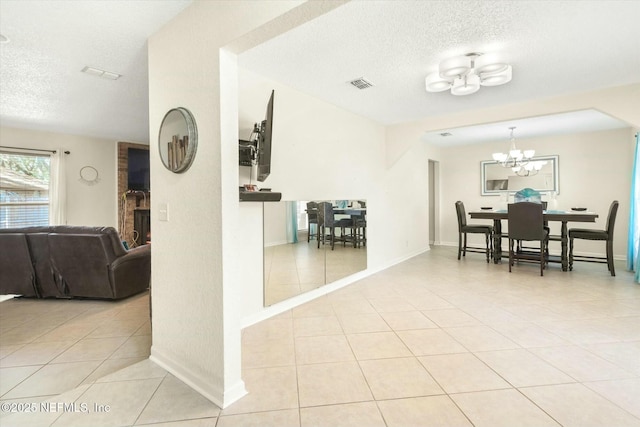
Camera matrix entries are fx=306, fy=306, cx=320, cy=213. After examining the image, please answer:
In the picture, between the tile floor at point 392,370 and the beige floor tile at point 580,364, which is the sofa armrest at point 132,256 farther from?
the beige floor tile at point 580,364

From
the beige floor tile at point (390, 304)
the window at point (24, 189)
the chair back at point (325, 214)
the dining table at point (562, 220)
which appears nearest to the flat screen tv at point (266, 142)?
the chair back at point (325, 214)

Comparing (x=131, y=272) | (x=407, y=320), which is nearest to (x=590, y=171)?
(x=407, y=320)

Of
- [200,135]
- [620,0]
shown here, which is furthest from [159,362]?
[620,0]

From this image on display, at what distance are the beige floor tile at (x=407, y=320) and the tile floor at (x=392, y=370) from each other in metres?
0.02

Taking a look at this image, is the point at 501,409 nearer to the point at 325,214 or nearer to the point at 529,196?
the point at 325,214

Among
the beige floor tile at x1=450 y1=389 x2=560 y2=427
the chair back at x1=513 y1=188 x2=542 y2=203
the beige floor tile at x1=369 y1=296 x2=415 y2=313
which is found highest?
the chair back at x1=513 y1=188 x2=542 y2=203

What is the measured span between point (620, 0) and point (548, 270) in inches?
157

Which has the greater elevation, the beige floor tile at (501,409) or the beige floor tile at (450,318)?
the beige floor tile at (450,318)

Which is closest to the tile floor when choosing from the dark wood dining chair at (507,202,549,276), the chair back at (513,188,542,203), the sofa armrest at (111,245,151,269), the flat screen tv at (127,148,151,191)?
the sofa armrest at (111,245,151,269)

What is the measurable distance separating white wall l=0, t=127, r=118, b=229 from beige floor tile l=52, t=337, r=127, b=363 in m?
4.26

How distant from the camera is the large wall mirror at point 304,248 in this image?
10.2ft

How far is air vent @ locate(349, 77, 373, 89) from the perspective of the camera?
10.5ft

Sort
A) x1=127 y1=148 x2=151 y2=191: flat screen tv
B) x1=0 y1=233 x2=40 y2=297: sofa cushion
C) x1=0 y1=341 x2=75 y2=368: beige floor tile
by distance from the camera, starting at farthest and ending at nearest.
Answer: x1=127 y1=148 x2=151 y2=191: flat screen tv < x1=0 y1=233 x2=40 y2=297: sofa cushion < x1=0 y1=341 x2=75 y2=368: beige floor tile

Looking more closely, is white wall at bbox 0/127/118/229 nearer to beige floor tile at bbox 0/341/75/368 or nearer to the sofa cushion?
the sofa cushion
